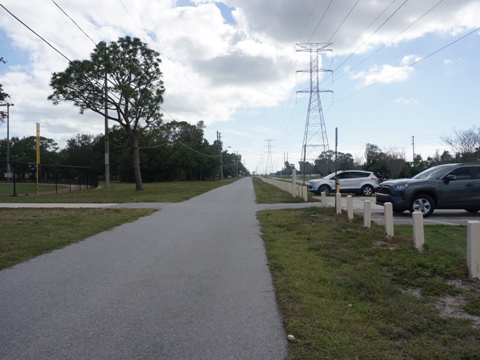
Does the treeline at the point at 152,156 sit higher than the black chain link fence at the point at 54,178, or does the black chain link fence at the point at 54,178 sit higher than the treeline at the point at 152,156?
the treeline at the point at 152,156

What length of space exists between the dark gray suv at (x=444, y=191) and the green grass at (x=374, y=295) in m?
3.38

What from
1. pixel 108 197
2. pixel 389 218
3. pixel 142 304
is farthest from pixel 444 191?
pixel 108 197

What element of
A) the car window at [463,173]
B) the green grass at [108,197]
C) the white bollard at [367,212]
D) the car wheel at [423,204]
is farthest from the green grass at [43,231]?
the car window at [463,173]

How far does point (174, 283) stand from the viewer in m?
6.03

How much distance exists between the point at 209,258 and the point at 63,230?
538cm

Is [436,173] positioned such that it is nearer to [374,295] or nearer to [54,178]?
[374,295]

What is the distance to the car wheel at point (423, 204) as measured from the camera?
42.4 ft

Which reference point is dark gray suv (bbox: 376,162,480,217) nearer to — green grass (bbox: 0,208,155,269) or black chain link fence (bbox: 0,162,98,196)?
green grass (bbox: 0,208,155,269)

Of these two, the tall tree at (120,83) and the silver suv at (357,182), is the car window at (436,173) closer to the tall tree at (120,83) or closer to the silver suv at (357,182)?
the silver suv at (357,182)

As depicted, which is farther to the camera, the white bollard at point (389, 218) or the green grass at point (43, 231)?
the white bollard at point (389, 218)

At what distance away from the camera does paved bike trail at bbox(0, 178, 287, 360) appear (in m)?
3.80

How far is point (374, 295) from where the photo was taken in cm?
520

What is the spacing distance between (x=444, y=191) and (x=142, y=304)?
10894 mm

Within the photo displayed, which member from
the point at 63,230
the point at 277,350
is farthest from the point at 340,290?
the point at 63,230
